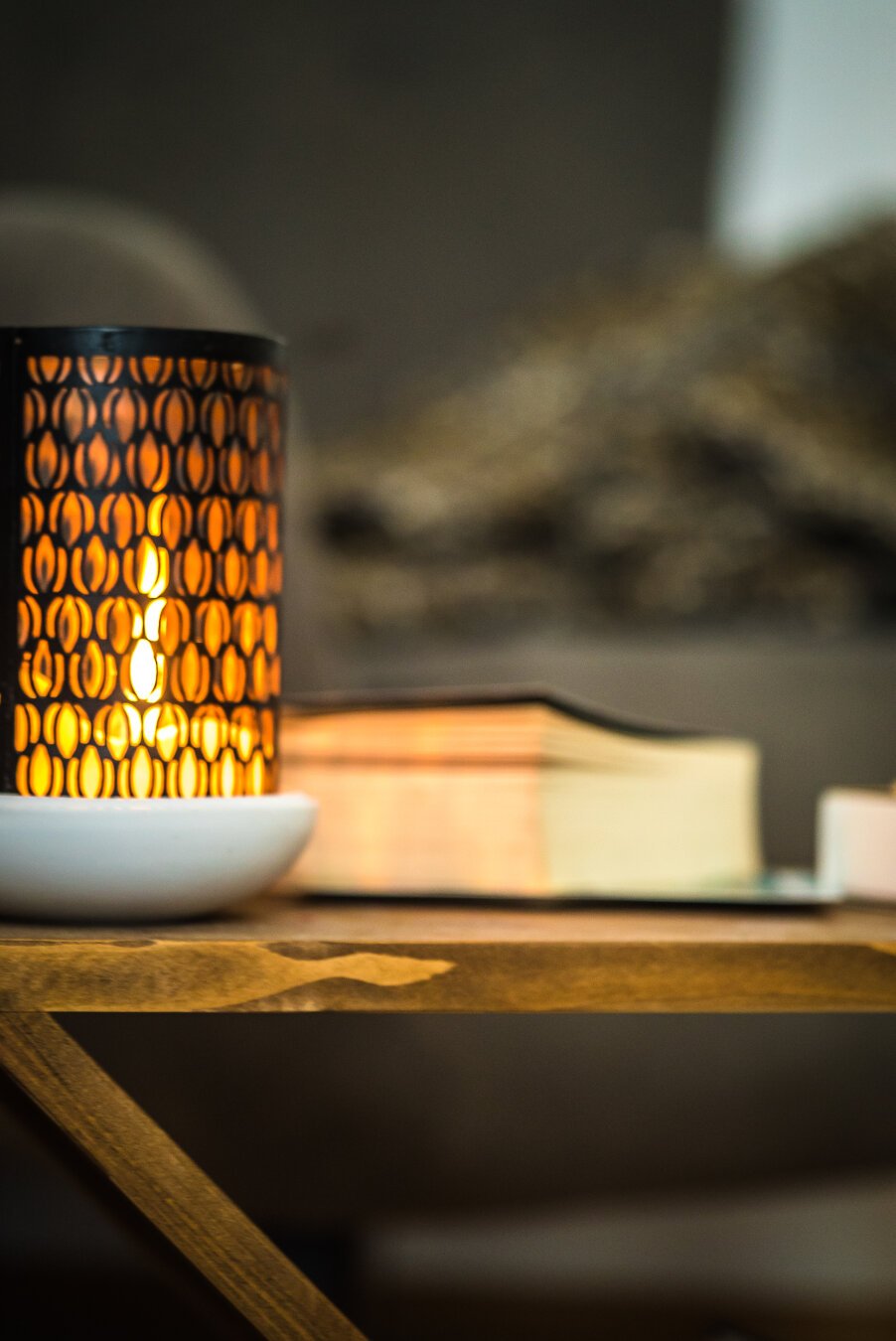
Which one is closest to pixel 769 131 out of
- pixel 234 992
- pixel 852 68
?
pixel 852 68

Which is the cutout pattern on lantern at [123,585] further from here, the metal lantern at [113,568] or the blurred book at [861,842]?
Result: the blurred book at [861,842]

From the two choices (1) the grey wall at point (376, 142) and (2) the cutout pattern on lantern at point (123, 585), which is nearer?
(2) the cutout pattern on lantern at point (123, 585)

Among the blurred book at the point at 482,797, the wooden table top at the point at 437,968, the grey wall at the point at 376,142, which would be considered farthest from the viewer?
the grey wall at the point at 376,142

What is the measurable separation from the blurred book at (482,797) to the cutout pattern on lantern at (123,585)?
9 cm

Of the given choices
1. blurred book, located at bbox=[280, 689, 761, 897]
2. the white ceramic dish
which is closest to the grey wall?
blurred book, located at bbox=[280, 689, 761, 897]

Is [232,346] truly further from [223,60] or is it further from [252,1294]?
[223,60]

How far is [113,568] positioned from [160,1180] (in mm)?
173

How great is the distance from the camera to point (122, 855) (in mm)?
393

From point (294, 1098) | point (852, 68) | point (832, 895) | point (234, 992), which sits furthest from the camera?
point (852, 68)

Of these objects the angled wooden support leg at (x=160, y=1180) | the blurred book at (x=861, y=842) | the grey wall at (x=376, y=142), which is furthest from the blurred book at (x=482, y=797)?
the grey wall at (x=376, y=142)

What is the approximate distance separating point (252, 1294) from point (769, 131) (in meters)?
1.87

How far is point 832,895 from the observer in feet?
1.63

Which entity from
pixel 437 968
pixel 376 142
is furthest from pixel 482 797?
pixel 376 142

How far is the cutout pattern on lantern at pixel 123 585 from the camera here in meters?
0.42
